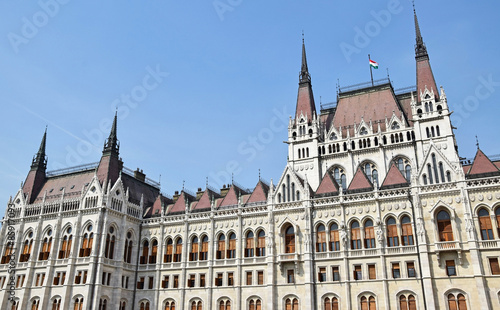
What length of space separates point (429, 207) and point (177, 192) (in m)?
35.7

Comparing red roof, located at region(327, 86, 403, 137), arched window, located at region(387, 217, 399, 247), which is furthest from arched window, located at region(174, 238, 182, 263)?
red roof, located at region(327, 86, 403, 137)

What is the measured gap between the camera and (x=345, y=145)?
56469 millimetres

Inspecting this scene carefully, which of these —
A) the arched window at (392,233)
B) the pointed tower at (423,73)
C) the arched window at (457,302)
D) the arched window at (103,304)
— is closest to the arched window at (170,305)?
the arched window at (103,304)

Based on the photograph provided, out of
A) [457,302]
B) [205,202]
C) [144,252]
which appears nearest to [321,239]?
[457,302]

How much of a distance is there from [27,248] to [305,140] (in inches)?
1473

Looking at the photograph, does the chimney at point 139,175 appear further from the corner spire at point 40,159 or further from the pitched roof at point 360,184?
the pitched roof at point 360,184

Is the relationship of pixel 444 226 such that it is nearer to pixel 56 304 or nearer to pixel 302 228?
pixel 302 228

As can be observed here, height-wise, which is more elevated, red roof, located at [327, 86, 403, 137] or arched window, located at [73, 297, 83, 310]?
red roof, located at [327, 86, 403, 137]

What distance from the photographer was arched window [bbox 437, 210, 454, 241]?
4062 cm

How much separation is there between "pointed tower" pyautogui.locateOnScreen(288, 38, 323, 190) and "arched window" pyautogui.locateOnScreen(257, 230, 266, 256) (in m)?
10.2

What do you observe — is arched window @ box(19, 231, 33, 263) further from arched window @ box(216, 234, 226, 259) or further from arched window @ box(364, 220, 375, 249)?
arched window @ box(364, 220, 375, 249)

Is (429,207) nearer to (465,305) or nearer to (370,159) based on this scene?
(465,305)

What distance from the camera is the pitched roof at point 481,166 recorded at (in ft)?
135

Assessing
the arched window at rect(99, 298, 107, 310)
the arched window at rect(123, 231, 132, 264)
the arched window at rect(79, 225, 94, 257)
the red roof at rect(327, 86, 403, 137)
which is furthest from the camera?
the red roof at rect(327, 86, 403, 137)
